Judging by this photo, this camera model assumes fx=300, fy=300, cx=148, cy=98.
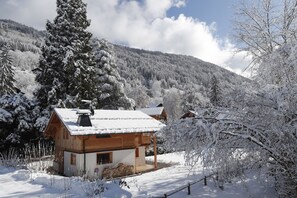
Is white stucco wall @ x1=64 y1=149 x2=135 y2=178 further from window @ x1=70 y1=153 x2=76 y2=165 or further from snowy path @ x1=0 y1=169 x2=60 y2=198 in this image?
snowy path @ x1=0 y1=169 x2=60 y2=198

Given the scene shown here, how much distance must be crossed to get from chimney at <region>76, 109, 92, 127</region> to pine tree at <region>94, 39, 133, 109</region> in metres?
13.2

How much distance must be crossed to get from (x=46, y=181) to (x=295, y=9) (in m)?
16.1

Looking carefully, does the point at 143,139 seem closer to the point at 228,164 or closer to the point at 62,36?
the point at 62,36

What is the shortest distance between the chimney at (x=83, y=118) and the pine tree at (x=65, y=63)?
6.44 m

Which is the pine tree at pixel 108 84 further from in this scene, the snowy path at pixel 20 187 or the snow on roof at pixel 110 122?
the snowy path at pixel 20 187

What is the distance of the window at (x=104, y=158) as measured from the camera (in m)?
22.2

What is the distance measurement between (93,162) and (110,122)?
339cm

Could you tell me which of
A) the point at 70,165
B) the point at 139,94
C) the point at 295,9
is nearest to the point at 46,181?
the point at 70,165

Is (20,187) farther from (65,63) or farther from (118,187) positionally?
(65,63)

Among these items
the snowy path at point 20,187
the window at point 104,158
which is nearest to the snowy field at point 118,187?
the snowy path at point 20,187

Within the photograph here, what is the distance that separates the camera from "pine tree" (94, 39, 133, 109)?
3509 cm

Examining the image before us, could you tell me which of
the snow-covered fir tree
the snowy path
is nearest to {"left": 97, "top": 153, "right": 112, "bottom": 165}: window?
Result: the snowy path

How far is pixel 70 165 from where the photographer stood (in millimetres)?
22703

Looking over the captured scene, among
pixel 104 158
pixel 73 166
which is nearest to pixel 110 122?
pixel 104 158
